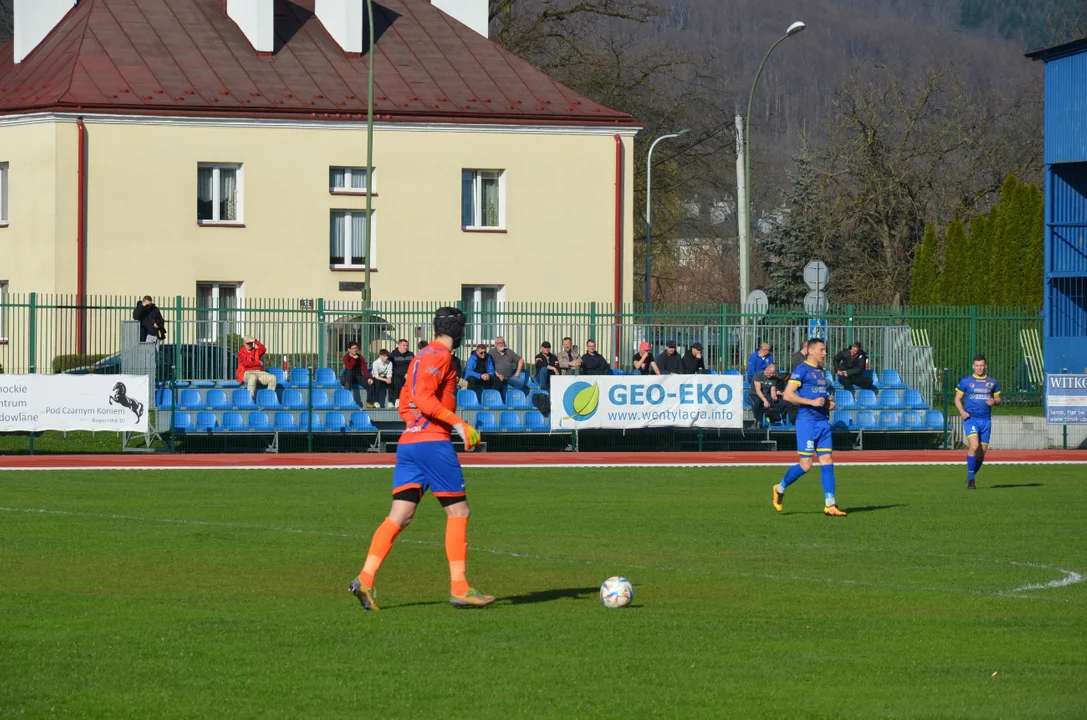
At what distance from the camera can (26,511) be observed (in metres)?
17.1

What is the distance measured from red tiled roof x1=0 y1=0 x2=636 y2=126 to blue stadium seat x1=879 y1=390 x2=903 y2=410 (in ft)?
57.4

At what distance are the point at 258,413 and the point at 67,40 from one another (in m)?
21.2

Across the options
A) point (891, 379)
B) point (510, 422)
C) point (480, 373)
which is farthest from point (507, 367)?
point (891, 379)

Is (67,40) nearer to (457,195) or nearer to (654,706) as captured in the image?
(457,195)

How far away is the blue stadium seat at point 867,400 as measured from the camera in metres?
29.3

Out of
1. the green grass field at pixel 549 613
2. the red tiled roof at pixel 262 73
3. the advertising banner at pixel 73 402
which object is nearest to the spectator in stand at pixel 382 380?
the advertising banner at pixel 73 402

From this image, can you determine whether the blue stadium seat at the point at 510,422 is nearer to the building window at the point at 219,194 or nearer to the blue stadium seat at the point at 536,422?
the blue stadium seat at the point at 536,422

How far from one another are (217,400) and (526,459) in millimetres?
5516

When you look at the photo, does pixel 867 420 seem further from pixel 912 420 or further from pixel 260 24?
pixel 260 24

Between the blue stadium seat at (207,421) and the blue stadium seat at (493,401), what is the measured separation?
4.79 m

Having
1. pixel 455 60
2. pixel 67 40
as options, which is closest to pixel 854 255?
pixel 455 60

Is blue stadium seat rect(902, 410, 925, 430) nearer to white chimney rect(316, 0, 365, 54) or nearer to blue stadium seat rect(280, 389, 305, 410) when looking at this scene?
blue stadium seat rect(280, 389, 305, 410)

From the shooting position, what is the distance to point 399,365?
27.2 metres

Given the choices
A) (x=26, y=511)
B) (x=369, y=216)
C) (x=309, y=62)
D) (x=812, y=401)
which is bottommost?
(x=26, y=511)
